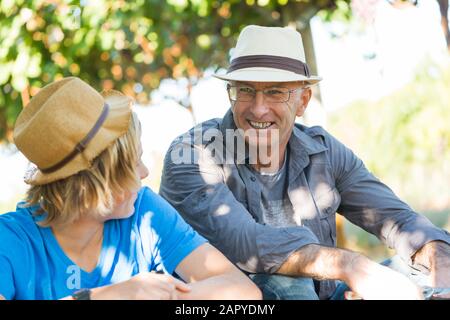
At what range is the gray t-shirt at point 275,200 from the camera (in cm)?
344

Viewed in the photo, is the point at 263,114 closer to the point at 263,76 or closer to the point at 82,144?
the point at 263,76

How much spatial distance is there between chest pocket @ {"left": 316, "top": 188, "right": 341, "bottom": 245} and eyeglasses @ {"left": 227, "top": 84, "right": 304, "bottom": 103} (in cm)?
52

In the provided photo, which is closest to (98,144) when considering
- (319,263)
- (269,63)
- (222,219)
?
(222,219)

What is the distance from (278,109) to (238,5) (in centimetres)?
312

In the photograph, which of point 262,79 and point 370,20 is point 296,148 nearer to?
point 262,79

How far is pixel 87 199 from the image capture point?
7.89 feet

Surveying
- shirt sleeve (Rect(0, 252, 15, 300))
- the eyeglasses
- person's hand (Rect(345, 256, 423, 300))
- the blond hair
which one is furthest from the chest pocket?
shirt sleeve (Rect(0, 252, 15, 300))

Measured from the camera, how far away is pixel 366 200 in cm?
365

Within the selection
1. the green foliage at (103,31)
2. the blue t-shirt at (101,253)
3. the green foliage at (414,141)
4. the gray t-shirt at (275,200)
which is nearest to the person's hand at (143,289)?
the blue t-shirt at (101,253)

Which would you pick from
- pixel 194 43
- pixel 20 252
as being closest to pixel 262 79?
pixel 20 252

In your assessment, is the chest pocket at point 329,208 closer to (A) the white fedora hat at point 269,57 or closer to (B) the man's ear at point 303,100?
(B) the man's ear at point 303,100

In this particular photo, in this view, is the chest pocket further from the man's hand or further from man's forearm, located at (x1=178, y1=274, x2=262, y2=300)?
man's forearm, located at (x1=178, y1=274, x2=262, y2=300)

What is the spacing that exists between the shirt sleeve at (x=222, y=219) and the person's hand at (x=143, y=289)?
2.23 ft

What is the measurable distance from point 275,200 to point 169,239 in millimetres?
981
